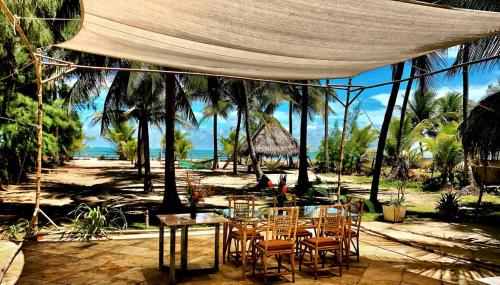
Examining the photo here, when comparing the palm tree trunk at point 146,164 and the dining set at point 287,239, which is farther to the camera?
the palm tree trunk at point 146,164

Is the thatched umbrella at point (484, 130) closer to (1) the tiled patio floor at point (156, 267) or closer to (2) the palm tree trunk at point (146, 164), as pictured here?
(1) the tiled patio floor at point (156, 267)

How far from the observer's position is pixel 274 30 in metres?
3.24

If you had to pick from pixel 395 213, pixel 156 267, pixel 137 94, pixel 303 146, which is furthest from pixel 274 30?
pixel 137 94

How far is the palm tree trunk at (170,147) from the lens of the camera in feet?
27.3

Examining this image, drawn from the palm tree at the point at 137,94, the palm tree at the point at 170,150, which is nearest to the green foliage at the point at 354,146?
the palm tree at the point at 137,94

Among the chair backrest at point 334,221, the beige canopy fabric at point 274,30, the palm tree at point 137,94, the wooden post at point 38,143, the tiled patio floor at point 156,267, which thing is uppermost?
the palm tree at point 137,94

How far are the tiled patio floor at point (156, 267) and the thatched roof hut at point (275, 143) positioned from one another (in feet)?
51.0

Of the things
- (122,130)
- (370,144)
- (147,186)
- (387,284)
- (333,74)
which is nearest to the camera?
(387,284)

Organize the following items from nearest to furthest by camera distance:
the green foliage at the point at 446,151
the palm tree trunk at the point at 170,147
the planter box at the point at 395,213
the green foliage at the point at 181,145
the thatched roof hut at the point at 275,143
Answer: the planter box at the point at 395,213 → the palm tree trunk at the point at 170,147 → the green foliage at the point at 446,151 → the thatched roof hut at the point at 275,143 → the green foliage at the point at 181,145

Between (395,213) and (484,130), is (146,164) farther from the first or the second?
(484,130)

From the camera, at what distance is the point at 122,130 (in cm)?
2883

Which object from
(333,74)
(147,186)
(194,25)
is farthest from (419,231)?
(147,186)

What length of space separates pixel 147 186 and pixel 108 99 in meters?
3.10

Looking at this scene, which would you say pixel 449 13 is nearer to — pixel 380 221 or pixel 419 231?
pixel 419 231
